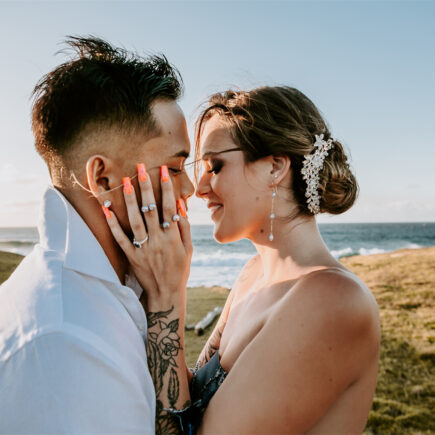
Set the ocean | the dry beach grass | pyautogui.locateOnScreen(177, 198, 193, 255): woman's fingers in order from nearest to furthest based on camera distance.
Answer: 1. pyautogui.locateOnScreen(177, 198, 193, 255): woman's fingers
2. the dry beach grass
3. the ocean

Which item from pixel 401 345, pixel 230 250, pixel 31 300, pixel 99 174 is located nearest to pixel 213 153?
pixel 99 174

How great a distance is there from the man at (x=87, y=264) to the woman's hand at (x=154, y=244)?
0.11 metres

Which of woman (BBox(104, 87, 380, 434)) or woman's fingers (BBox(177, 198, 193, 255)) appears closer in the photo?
woman (BBox(104, 87, 380, 434))

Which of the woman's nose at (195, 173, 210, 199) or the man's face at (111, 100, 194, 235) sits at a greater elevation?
the man's face at (111, 100, 194, 235)

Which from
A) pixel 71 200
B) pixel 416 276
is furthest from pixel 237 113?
pixel 416 276

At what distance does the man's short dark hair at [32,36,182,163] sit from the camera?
252 cm

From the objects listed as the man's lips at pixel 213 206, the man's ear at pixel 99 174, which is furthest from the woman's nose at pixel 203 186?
the man's ear at pixel 99 174

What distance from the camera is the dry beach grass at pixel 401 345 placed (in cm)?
559

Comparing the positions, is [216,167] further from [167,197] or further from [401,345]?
[401,345]

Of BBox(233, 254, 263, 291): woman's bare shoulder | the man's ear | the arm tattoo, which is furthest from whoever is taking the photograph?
Result: BBox(233, 254, 263, 291): woman's bare shoulder

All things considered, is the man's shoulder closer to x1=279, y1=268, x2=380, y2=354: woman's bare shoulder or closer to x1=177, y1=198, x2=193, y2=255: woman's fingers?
x1=177, y1=198, x2=193, y2=255: woman's fingers

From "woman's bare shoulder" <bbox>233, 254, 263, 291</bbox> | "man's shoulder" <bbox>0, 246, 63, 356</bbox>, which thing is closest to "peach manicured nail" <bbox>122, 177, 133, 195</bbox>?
"man's shoulder" <bbox>0, 246, 63, 356</bbox>

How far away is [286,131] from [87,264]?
1.79 meters

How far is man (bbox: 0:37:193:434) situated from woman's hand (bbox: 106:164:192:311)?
106 mm
